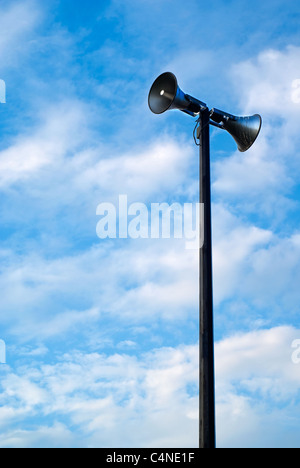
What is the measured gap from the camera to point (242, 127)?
23.8 ft

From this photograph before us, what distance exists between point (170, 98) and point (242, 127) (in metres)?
1.14

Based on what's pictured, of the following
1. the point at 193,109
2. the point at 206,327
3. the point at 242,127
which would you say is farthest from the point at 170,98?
the point at 206,327

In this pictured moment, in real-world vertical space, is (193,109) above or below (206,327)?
above

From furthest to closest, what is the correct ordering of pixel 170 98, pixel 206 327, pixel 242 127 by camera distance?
1. pixel 242 127
2. pixel 170 98
3. pixel 206 327

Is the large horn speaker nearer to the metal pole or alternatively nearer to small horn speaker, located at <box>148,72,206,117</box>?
small horn speaker, located at <box>148,72,206,117</box>

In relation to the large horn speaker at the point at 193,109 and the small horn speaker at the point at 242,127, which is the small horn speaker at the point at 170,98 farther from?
the small horn speaker at the point at 242,127

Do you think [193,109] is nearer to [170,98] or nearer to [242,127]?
[170,98]

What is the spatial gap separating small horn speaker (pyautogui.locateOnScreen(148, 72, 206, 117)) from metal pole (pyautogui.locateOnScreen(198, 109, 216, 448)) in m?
0.77

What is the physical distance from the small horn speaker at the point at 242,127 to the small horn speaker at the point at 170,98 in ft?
1.30

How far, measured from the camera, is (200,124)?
6711 mm
